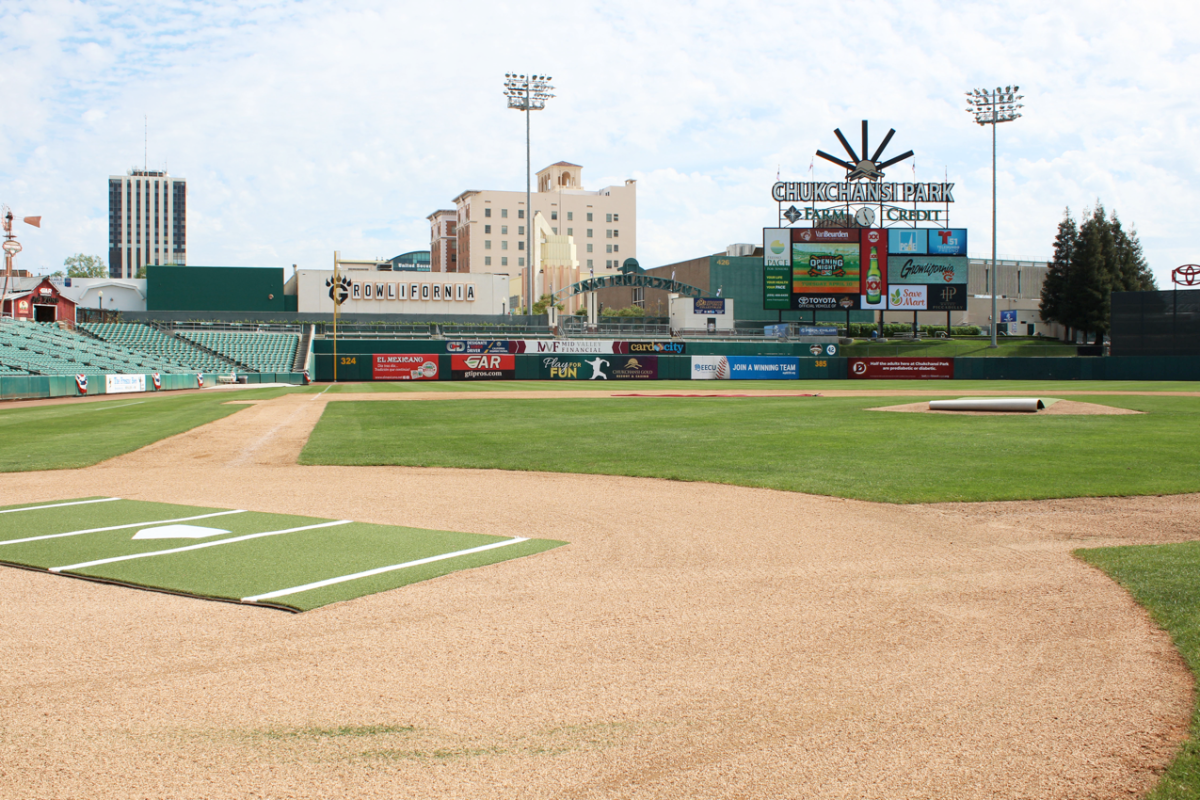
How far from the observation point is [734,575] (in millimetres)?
6734

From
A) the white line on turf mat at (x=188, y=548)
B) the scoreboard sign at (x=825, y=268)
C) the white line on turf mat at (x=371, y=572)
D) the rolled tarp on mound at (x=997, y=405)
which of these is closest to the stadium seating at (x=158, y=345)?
the scoreboard sign at (x=825, y=268)

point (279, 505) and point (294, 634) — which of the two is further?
point (279, 505)

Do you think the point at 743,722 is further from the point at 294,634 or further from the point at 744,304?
the point at 744,304

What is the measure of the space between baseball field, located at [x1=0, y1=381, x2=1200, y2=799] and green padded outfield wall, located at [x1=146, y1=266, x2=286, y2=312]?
60176 mm

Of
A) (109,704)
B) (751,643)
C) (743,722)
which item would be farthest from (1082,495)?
(109,704)

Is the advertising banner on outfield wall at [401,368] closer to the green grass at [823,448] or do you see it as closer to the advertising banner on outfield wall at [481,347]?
the advertising banner on outfield wall at [481,347]

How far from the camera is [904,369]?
190 ft

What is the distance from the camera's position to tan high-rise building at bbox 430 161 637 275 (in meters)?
118

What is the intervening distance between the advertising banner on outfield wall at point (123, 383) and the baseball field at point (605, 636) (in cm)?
3256

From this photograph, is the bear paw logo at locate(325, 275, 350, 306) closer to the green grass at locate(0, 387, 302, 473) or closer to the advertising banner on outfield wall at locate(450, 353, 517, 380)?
the advertising banner on outfield wall at locate(450, 353, 517, 380)

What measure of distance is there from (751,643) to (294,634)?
2.86 meters

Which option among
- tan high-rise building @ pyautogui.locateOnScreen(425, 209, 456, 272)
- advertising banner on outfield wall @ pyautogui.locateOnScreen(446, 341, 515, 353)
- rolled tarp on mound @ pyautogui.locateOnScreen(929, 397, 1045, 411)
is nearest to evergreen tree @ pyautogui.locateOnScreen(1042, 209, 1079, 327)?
advertising banner on outfield wall @ pyautogui.locateOnScreen(446, 341, 515, 353)

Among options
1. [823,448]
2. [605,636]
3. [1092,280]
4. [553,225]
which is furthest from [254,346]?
[1092,280]

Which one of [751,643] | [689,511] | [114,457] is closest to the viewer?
[751,643]
